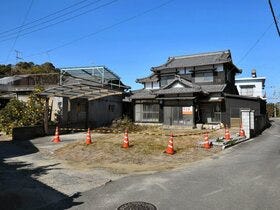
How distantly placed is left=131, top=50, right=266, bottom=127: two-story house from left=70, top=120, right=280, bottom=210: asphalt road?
1760cm

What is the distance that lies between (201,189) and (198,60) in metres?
28.7

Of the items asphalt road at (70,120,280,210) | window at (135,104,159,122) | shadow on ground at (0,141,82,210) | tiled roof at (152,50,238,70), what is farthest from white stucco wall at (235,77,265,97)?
shadow on ground at (0,141,82,210)

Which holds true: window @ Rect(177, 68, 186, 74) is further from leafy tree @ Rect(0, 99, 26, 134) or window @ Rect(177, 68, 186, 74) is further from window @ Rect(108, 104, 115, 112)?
leafy tree @ Rect(0, 99, 26, 134)

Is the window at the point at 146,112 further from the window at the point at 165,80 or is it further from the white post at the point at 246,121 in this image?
the white post at the point at 246,121

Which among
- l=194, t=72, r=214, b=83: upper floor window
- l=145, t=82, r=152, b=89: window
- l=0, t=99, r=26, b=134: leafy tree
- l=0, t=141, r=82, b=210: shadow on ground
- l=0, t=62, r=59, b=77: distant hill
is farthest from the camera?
l=0, t=62, r=59, b=77: distant hill

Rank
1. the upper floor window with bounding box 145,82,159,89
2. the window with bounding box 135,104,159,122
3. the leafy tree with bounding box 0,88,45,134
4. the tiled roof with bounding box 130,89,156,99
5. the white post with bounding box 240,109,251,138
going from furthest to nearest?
the upper floor window with bounding box 145,82,159,89 → the window with bounding box 135,104,159,122 → the tiled roof with bounding box 130,89,156,99 → the leafy tree with bounding box 0,88,45,134 → the white post with bounding box 240,109,251,138

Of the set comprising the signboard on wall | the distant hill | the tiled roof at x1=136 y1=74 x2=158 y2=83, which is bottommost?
the signboard on wall

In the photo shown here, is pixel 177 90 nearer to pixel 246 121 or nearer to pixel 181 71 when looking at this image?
pixel 181 71

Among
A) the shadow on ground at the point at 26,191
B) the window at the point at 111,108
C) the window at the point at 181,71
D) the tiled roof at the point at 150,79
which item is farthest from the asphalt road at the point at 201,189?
the tiled roof at the point at 150,79

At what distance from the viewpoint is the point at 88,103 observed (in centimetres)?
2981

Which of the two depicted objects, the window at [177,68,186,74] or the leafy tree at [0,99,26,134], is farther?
the window at [177,68,186,74]

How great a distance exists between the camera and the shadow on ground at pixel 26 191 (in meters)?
7.64

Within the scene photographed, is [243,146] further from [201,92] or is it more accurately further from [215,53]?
[215,53]

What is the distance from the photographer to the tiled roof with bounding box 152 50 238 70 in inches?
1326
